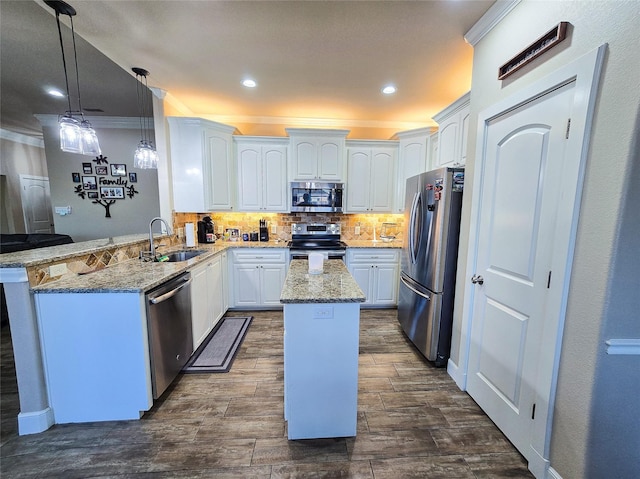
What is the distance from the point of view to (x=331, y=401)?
159 cm

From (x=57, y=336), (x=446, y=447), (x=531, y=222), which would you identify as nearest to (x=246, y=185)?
(x=57, y=336)

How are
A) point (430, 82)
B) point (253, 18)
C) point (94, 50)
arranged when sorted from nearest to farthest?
point (253, 18)
point (94, 50)
point (430, 82)

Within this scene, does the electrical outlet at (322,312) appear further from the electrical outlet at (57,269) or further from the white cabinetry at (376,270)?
the white cabinetry at (376,270)

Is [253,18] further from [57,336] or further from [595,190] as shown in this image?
[57,336]

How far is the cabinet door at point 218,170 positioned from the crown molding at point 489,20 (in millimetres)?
2953

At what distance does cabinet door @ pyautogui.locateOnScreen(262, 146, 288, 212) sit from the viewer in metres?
3.67

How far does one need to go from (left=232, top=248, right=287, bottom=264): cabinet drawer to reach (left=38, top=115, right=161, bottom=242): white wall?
95.8 inches

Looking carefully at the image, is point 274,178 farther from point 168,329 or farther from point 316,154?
point 168,329

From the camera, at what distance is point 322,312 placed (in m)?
1.52

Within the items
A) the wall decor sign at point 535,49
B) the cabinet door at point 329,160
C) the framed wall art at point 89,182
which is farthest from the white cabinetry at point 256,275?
the framed wall art at point 89,182

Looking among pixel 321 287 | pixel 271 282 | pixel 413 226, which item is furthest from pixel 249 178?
pixel 321 287

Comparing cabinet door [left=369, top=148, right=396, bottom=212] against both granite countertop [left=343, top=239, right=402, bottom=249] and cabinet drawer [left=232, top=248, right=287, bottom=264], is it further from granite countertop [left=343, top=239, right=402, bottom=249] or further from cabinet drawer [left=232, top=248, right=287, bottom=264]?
cabinet drawer [left=232, top=248, right=287, bottom=264]

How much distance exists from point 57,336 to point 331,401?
1.87m

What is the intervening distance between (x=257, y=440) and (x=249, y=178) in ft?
10.2
